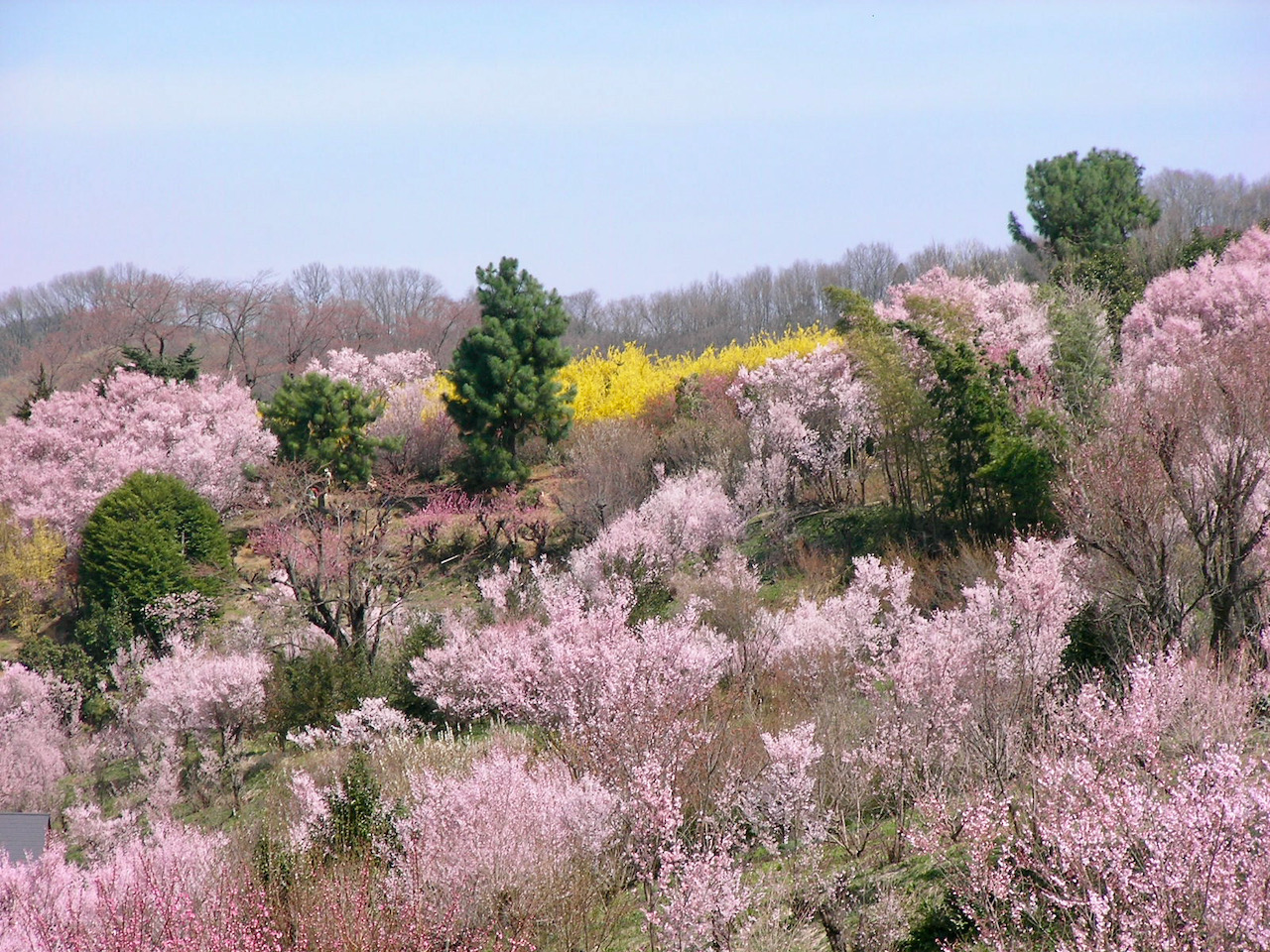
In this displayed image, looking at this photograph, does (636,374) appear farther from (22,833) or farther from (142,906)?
(142,906)

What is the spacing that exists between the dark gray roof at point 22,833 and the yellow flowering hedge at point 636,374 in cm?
1632

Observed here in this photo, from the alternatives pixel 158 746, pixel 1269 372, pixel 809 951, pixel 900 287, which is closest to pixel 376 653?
pixel 158 746

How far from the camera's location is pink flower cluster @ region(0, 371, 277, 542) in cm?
2653

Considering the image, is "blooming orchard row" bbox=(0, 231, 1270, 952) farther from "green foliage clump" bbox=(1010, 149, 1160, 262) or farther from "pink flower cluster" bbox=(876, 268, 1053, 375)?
"green foliage clump" bbox=(1010, 149, 1160, 262)

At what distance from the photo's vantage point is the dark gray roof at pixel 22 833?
497 inches

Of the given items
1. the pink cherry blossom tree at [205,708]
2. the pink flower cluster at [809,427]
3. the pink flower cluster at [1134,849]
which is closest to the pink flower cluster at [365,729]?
the pink cherry blossom tree at [205,708]

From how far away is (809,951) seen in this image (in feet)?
24.3

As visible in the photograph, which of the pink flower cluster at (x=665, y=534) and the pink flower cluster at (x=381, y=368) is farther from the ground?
the pink flower cluster at (x=381, y=368)

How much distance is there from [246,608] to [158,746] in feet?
22.1

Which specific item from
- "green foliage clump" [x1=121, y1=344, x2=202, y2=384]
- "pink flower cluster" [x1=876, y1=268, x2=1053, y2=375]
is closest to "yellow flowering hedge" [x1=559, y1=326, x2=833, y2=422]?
"pink flower cluster" [x1=876, y1=268, x2=1053, y2=375]

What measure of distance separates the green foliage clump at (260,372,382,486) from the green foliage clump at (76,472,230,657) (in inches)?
128

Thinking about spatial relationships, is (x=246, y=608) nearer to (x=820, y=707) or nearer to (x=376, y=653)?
(x=376, y=653)

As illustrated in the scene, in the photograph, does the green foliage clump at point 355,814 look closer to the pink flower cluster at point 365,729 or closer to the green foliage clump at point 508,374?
the pink flower cluster at point 365,729

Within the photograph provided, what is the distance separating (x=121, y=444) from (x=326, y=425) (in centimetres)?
599
